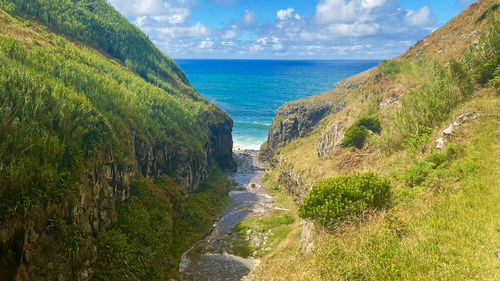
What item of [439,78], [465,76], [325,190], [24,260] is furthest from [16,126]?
[465,76]

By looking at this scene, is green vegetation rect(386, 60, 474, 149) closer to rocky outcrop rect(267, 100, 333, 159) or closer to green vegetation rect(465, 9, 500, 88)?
green vegetation rect(465, 9, 500, 88)

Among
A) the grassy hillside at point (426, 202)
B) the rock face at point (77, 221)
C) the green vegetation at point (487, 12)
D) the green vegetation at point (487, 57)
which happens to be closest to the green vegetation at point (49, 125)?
the rock face at point (77, 221)

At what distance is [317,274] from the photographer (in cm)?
1245

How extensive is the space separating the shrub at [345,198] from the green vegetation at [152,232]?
20378mm

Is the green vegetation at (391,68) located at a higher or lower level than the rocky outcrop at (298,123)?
higher

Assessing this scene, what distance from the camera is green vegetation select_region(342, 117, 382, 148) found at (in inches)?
1906

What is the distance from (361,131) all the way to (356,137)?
4.22 feet

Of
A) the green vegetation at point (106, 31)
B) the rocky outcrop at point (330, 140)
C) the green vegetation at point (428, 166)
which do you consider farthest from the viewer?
the green vegetation at point (106, 31)

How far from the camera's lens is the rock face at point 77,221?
2072 cm

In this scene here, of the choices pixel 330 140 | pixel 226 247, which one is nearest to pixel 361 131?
pixel 330 140

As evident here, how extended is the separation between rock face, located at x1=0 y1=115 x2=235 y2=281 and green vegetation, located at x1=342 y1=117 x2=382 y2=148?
3581 centimetres

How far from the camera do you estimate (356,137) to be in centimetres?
4900

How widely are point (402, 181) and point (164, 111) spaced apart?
65.7 meters

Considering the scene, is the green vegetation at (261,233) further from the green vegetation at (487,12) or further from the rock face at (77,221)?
the green vegetation at (487,12)
